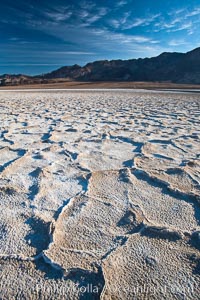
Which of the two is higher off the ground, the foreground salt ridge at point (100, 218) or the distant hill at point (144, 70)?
the distant hill at point (144, 70)

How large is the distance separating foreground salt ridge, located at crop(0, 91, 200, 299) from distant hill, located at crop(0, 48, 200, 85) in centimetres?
5048

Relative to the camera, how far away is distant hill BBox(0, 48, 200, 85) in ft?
187

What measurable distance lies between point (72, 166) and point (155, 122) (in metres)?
3.49

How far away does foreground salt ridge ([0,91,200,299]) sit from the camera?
4.35ft

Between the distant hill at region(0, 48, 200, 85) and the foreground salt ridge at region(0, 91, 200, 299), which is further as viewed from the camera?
the distant hill at region(0, 48, 200, 85)

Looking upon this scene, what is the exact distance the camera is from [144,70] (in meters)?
69.2

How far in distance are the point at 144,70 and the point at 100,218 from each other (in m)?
72.6

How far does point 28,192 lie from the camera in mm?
2232

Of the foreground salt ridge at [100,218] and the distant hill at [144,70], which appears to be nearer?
the foreground salt ridge at [100,218]

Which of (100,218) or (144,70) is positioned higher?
(144,70)

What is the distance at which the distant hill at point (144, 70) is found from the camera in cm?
5709

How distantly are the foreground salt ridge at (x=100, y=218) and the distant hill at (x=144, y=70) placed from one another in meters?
50.5

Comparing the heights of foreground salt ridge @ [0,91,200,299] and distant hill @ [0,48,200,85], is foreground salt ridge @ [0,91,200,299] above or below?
below

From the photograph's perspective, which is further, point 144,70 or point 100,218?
point 144,70
